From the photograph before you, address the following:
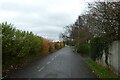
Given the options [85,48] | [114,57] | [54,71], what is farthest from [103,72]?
[85,48]

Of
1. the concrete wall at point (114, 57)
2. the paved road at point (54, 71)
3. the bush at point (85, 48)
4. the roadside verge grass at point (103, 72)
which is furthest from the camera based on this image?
the bush at point (85, 48)

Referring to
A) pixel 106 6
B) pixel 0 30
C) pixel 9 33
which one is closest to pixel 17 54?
pixel 9 33

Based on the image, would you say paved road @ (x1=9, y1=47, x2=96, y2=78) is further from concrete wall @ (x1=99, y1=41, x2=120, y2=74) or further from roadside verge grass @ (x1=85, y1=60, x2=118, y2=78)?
concrete wall @ (x1=99, y1=41, x2=120, y2=74)

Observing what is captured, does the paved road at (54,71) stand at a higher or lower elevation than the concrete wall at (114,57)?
lower

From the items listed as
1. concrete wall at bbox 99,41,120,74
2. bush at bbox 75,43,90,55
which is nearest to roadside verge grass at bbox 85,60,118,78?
concrete wall at bbox 99,41,120,74

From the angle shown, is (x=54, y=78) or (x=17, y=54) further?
(x=17, y=54)

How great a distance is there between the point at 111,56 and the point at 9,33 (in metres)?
7.50

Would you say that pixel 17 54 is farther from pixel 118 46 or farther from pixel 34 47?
pixel 34 47

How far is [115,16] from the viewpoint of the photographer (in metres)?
17.7

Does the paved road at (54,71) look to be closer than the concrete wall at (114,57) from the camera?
Yes

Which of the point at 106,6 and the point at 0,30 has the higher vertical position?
the point at 106,6

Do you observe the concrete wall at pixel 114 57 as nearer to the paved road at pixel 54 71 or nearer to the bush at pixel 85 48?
the paved road at pixel 54 71

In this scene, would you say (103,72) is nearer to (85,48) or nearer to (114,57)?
(114,57)

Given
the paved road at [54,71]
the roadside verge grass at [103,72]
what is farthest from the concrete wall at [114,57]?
the paved road at [54,71]
